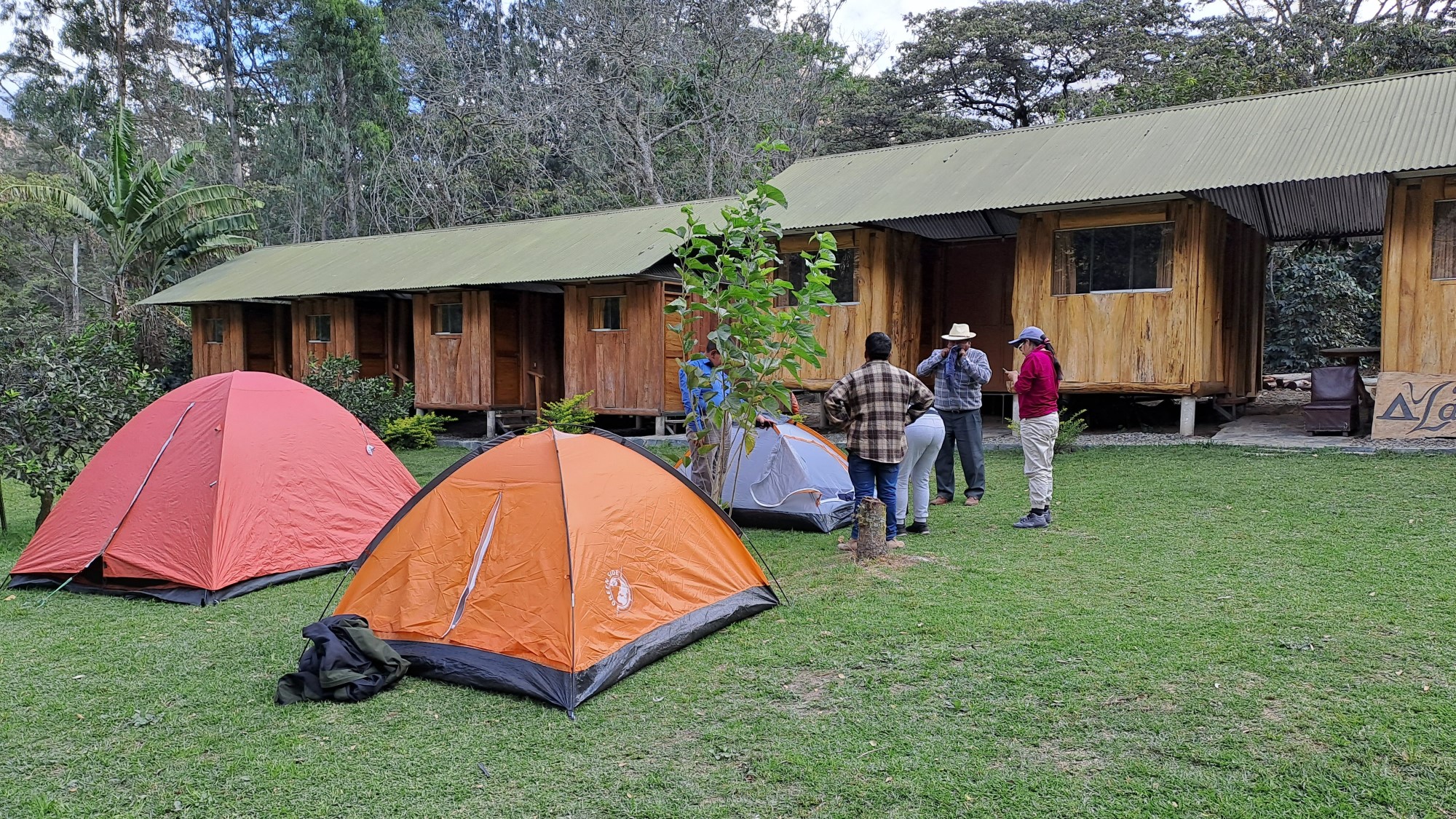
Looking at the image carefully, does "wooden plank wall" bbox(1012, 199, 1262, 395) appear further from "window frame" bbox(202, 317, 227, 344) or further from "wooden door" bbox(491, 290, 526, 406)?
"window frame" bbox(202, 317, 227, 344)

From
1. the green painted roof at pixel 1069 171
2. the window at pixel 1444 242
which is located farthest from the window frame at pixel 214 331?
the window at pixel 1444 242

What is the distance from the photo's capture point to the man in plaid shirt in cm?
677

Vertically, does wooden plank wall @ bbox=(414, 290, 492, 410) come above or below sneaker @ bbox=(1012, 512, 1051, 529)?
above

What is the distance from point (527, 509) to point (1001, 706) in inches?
98.6

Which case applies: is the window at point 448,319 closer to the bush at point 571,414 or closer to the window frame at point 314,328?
the bush at point 571,414

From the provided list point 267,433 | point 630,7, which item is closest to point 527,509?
point 267,433

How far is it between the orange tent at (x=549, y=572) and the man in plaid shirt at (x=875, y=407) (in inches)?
A: 60.0

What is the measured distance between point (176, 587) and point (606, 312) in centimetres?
1009

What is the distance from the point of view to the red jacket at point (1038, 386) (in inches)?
296

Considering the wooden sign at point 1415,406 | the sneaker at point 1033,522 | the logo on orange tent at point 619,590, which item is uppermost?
the wooden sign at point 1415,406

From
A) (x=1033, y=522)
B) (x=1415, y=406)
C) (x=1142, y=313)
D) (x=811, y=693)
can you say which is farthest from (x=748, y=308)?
(x=1415, y=406)

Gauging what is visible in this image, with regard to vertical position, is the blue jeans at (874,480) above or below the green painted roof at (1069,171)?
below

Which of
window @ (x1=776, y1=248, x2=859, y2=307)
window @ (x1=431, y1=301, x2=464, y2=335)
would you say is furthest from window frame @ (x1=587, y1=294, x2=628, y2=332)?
window @ (x1=776, y1=248, x2=859, y2=307)

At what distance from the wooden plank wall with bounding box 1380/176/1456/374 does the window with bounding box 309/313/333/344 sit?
57.6 feet
